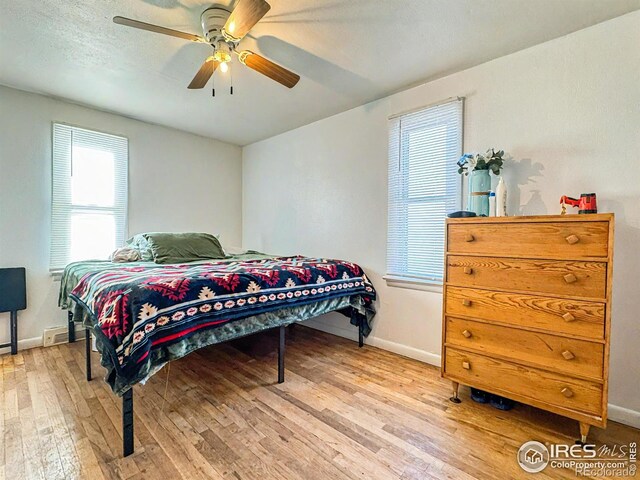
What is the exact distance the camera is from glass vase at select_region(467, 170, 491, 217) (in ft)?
6.73

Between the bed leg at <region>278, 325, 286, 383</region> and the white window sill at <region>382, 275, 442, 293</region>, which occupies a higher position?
the white window sill at <region>382, 275, 442, 293</region>

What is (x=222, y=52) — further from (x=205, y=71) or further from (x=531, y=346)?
(x=531, y=346)

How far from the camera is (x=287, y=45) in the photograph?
208 centimetres

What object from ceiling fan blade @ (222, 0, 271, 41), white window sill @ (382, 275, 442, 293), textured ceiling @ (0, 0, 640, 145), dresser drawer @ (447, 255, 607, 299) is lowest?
white window sill @ (382, 275, 442, 293)

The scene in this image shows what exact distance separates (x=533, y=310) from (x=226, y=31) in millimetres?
2258

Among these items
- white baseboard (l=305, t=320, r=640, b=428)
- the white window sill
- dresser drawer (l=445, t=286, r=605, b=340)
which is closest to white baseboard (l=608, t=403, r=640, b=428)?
white baseboard (l=305, t=320, r=640, b=428)

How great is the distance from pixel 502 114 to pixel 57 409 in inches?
139

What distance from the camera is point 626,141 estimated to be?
1771 millimetres

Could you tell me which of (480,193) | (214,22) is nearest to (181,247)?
(214,22)

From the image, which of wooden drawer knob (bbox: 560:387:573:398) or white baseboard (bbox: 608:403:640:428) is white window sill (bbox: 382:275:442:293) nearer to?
wooden drawer knob (bbox: 560:387:573:398)

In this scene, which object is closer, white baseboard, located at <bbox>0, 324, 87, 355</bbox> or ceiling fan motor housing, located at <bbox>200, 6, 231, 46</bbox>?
ceiling fan motor housing, located at <bbox>200, 6, 231, 46</bbox>

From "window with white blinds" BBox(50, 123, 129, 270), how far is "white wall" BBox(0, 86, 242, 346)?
2.8 inches

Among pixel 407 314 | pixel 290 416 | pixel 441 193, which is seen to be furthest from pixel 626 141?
pixel 290 416

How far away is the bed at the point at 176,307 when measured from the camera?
1492mm
